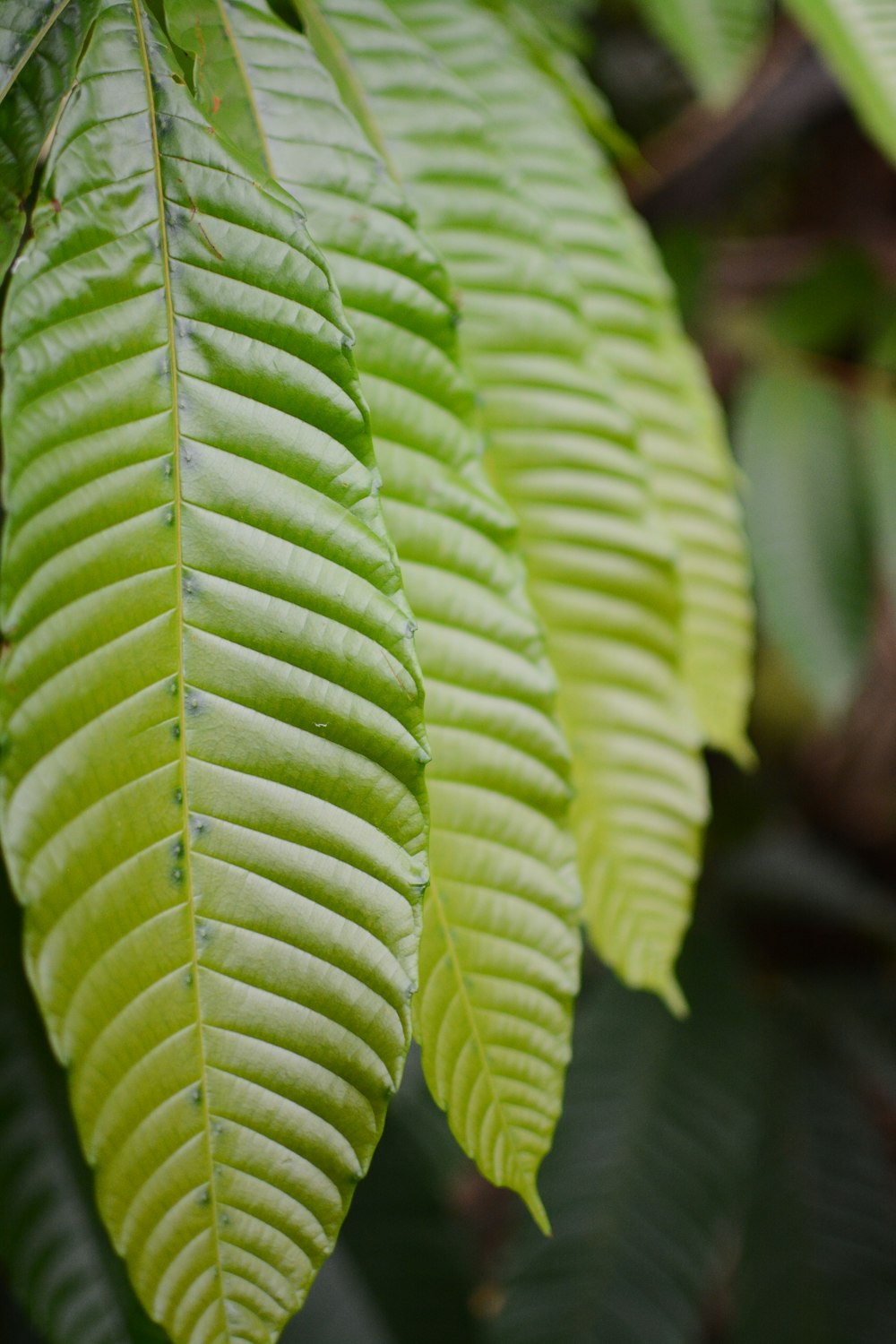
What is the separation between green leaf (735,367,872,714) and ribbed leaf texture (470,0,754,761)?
500mm

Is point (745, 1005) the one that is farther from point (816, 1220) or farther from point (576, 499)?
point (576, 499)

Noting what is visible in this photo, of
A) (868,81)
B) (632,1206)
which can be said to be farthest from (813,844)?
(868,81)

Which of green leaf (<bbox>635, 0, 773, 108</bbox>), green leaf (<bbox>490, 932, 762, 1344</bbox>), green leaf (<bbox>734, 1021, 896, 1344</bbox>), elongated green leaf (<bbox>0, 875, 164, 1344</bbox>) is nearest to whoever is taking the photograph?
elongated green leaf (<bbox>0, 875, 164, 1344</bbox>)

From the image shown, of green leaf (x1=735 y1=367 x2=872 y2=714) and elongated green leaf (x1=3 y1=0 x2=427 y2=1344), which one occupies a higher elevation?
elongated green leaf (x1=3 y1=0 x2=427 y2=1344)

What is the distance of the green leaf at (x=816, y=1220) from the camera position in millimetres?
1070

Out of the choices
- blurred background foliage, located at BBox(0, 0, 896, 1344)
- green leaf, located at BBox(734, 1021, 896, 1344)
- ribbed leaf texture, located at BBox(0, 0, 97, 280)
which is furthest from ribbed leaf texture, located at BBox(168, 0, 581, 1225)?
green leaf, located at BBox(734, 1021, 896, 1344)

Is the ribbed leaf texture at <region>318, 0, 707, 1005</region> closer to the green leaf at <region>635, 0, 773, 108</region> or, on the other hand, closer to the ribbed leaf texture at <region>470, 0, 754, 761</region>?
the ribbed leaf texture at <region>470, 0, 754, 761</region>

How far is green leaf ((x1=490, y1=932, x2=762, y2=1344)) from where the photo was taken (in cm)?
96

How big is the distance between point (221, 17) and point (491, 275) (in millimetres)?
144

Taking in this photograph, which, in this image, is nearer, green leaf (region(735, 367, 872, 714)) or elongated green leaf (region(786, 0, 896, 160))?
elongated green leaf (region(786, 0, 896, 160))

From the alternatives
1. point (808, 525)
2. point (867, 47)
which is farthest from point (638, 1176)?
point (867, 47)

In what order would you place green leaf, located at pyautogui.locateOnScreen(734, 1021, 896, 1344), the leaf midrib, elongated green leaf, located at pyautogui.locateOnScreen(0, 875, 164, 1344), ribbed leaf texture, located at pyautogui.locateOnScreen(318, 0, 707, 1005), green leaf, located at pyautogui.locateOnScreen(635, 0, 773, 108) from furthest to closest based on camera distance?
green leaf, located at pyautogui.locateOnScreen(734, 1021, 896, 1344) < green leaf, located at pyautogui.locateOnScreen(635, 0, 773, 108) < elongated green leaf, located at pyautogui.locateOnScreen(0, 875, 164, 1344) < ribbed leaf texture, located at pyautogui.locateOnScreen(318, 0, 707, 1005) < the leaf midrib

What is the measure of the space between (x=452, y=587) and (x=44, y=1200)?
2.10 feet

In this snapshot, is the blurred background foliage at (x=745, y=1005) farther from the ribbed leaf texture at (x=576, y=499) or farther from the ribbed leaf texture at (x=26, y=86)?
the ribbed leaf texture at (x=26, y=86)
